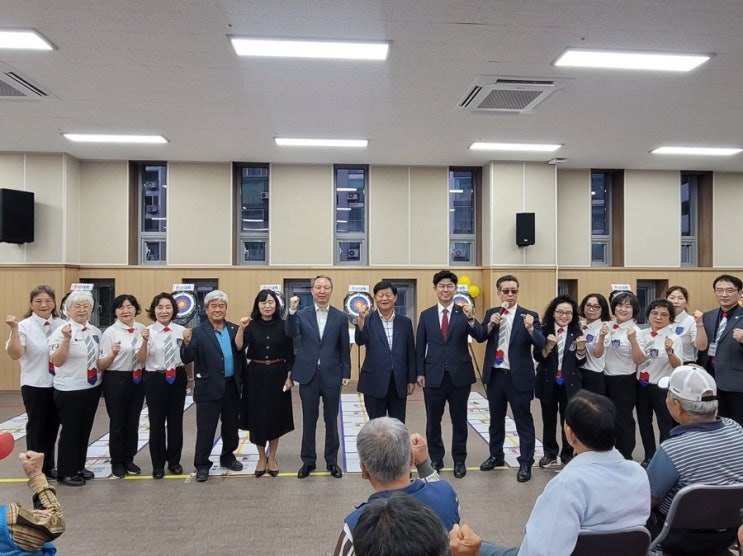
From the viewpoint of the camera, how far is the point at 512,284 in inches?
153

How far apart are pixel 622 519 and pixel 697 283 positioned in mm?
8555

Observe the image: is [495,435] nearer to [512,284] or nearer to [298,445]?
[512,284]

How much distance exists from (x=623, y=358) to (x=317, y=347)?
246 centimetres

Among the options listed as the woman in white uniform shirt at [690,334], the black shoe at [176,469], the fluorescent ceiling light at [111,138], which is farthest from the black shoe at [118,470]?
the woman in white uniform shirt at [690,334]

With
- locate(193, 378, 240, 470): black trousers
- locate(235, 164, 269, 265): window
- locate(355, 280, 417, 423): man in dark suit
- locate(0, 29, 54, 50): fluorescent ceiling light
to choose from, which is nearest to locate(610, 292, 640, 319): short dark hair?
locate(355, 280, 417, 423): man in dark suit

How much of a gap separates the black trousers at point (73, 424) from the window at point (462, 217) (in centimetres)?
611

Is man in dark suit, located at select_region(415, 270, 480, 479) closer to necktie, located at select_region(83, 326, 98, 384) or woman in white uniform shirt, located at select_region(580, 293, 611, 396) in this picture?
woman in white uniform shirt, located at select_region(580, 293, 611, 396)

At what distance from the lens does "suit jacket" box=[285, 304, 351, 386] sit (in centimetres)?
390

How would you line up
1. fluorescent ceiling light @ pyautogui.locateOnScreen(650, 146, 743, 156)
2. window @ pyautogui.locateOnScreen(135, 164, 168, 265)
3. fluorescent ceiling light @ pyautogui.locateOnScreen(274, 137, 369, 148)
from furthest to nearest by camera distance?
window @ pyautogui.locateOnScreen(135, 164, 168, 265)
fluorescent ceiling light @ pyautogui.locateOnScreen(650, 146, 743, 156)
fluorescent ceiling light @ pyautogui.locateOnScreen(274, 137, 369, 148)

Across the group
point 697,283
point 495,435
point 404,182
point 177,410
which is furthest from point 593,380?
point 697,283

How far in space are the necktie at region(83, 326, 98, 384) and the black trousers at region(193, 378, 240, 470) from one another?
78 centimetres

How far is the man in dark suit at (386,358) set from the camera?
388 centimetres

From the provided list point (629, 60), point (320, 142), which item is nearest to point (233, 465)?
point (320, 142)

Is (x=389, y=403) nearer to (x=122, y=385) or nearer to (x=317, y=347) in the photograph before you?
(x=317, y=347)
